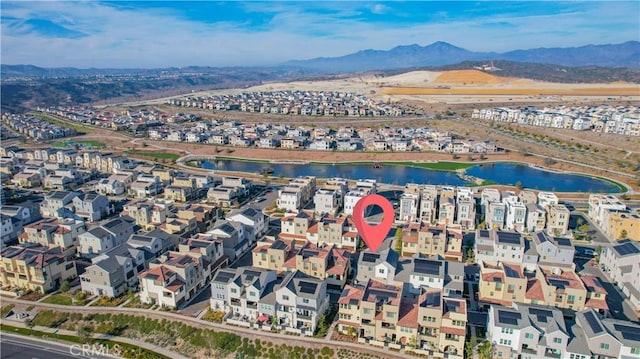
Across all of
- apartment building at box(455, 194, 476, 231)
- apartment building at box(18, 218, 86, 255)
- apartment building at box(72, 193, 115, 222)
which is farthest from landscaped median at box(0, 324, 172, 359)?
apartment building at box(455, 194, 476, 231)

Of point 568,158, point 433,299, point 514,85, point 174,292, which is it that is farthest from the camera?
point 514,85

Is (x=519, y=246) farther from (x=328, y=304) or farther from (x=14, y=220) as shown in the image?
(x=14, y=220)

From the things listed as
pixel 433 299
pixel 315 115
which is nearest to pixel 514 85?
pixel 315 115

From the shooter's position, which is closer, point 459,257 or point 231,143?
point 459,257

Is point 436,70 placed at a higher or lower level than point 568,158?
higher

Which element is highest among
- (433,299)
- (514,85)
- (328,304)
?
(514,85)

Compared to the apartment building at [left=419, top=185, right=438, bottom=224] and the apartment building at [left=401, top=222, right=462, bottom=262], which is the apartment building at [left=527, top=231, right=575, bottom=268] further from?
the apartment building at [left=419, top=185, right=438, bottom=224]

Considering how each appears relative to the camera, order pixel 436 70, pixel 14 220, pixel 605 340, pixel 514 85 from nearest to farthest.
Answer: pixel 605 340 < pixel 14 220 < pixel 514 85 < pixel 436 70
